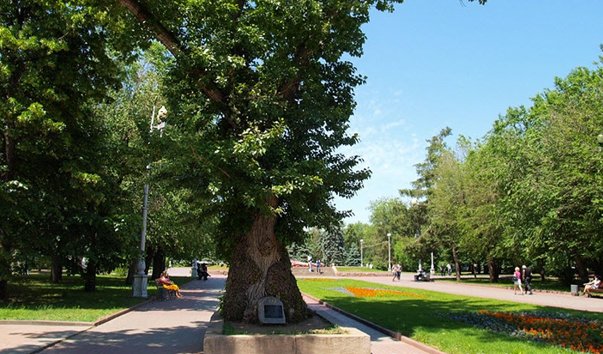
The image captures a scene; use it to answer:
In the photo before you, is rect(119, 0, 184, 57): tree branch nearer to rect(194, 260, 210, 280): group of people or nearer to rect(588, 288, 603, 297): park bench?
rect(588, 288, 603, 297): park bench

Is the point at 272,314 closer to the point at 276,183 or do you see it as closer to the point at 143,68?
the point at 276,183

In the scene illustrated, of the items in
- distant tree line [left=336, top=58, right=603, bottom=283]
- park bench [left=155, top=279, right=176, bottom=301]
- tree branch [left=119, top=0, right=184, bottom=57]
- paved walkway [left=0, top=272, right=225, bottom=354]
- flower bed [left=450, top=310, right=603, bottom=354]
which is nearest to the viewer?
paved walkway [left=0, top=272, right=225, bottom=354]

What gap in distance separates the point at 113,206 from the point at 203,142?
13.6 m

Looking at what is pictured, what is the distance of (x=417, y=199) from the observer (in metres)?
68.0

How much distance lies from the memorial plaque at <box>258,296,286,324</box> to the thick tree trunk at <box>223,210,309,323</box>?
26 centimetres

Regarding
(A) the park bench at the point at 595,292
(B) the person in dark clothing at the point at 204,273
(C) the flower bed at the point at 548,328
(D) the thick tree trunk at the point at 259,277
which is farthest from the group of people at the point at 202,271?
(D) the thick tree trunk at the point at 259,277

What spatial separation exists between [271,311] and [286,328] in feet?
1.95

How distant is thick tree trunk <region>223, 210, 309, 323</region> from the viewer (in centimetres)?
1182

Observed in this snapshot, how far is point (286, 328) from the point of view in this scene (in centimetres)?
1095

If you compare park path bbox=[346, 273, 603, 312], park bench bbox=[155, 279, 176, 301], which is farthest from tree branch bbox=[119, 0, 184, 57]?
park path bbox=[346, 273, 603, 312]

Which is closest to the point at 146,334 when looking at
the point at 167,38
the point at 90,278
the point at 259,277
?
the point at 259,277

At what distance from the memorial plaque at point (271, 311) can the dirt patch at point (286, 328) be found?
0.13 m

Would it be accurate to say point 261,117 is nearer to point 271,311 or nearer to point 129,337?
point 271,311

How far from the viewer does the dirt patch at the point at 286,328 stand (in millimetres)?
10156
